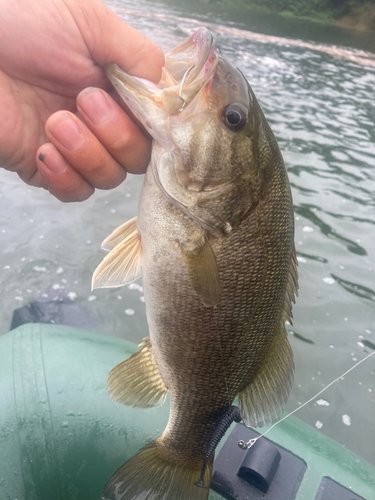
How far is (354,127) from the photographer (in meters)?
9.17

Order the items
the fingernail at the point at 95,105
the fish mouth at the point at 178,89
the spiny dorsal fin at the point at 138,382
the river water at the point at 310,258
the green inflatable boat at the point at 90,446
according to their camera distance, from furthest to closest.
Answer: the river water at the point at 310,258
the green inflatable boat at the point at 90,446
the spiny dorsal fin at the point at 138,382
the fingernail at the point at 95,105
the fish mouth at the point at 178,89

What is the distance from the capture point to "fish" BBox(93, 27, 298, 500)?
140 centimetres

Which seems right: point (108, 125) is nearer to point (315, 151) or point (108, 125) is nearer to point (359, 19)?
point (315, 151)

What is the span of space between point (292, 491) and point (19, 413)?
1429 millimetres

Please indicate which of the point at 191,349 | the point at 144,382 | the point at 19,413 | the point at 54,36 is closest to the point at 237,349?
the point at 191,349

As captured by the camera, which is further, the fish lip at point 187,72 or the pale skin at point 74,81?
the pale skin at point 74,81

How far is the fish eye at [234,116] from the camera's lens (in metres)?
1.40

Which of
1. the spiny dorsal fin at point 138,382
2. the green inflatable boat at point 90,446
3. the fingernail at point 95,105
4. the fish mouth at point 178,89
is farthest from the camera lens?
the green inflatable boat at point 90,446

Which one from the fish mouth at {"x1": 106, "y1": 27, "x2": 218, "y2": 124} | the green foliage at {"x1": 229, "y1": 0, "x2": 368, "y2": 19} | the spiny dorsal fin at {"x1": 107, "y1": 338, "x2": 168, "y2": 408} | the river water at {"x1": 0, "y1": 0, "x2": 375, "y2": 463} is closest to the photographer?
the fish mouth at {"x1": 106, "y1": 27, "x2": 218, "y2": 124}

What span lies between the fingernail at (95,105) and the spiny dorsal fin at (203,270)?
2.04 ft

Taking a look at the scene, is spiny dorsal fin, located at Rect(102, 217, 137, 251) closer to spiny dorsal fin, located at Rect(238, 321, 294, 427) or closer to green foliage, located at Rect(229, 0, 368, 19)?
spiny dorsal fin, located at Rect(238, 321, 294, 427)

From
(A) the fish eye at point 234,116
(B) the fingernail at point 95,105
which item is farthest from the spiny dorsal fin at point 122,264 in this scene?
(A) the fish eye at point 234,116

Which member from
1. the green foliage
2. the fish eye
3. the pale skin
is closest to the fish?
the fish eye

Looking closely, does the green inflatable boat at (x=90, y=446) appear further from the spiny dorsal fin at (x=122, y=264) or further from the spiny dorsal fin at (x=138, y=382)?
the spiny dorsal fin at (x=122, y=264)
